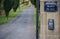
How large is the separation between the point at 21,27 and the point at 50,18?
600 cm

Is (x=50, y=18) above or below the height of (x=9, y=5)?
below

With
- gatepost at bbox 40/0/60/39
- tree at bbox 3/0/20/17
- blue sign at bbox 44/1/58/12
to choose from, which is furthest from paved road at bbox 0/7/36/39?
blue sign at bbox 44/1/58/12

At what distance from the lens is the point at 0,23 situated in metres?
10.6

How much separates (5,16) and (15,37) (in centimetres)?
168

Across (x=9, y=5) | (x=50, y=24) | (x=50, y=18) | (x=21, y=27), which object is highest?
(x=9, y=5)

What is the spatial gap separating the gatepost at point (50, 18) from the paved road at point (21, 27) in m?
4.34

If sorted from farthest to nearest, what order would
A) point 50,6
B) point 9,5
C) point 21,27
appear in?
point 21,27 → point 9,5 → point 50,6

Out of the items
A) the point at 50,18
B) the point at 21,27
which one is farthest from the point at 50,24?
the point at 21,27

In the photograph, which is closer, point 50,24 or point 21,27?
point 50,24

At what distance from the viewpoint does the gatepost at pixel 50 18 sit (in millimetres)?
4184

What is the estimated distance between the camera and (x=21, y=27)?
33.3 ft

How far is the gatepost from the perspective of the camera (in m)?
4.18

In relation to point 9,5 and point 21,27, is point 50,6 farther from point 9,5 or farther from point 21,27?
point 21,27

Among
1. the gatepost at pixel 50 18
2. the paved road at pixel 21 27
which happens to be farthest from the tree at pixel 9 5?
the gatepost at pixel 50 18
